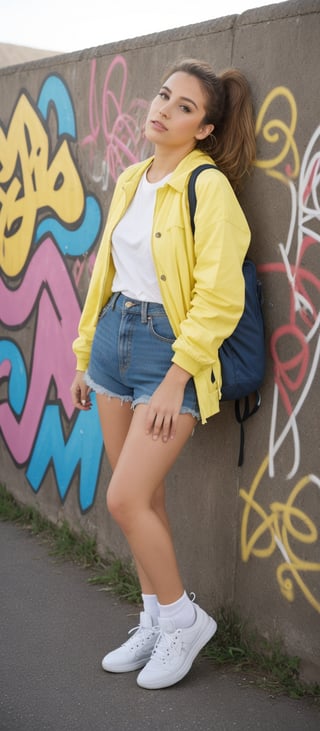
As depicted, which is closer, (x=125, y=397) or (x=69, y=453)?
(x=125, y=397)

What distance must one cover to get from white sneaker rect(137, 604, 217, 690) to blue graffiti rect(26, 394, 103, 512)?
1.52 metres

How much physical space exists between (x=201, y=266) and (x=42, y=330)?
7.91 feet

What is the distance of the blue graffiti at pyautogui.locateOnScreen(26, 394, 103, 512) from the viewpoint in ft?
17.3

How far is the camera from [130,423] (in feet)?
13.0

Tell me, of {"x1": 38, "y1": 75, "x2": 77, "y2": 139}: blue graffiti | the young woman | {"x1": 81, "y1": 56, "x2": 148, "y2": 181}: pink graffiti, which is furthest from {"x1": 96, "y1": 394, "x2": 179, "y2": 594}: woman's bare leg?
{"x1": 38, "y1": 75, "x2": 77, "y2": 139}: blue graffiti

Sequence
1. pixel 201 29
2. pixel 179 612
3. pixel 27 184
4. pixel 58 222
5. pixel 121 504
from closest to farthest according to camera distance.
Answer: pixel 121 504 → pixel 179 612 → pixel 201 29 → pixel 58 222 → pixel 27 184

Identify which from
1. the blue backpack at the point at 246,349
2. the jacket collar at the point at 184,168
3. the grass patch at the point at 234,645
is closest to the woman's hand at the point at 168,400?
the blue backpack at the point at 246,349

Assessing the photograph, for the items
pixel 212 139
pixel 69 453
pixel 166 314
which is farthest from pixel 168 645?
pixel 69 453

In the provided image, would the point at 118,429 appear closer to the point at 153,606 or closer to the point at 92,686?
the point at 153,606

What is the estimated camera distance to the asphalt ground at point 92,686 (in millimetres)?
3551

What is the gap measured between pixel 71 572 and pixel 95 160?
6.34 feet

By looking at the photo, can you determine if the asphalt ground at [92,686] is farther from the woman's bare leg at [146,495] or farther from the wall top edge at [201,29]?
the wall top edge at [201,29]

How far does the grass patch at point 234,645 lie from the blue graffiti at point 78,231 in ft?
4.66

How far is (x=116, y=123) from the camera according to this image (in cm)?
496
